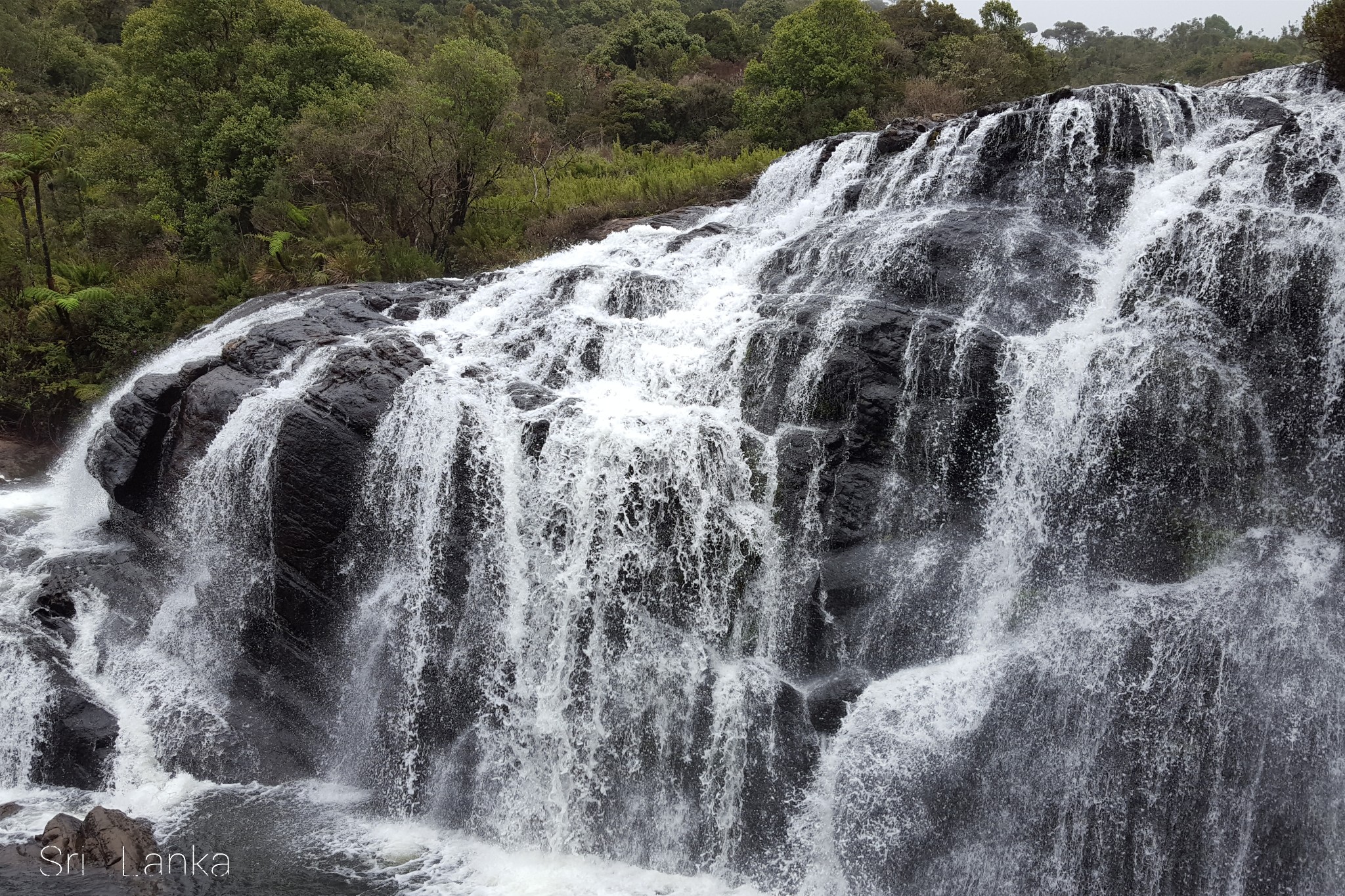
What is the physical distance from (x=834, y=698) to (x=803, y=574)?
1.40m

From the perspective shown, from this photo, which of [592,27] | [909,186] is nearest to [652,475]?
[909,186]

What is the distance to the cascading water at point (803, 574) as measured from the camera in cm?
790

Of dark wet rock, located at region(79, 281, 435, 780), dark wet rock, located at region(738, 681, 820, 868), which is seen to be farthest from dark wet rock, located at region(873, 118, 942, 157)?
dark wet rock, located at region(738, 681, 820, 868)

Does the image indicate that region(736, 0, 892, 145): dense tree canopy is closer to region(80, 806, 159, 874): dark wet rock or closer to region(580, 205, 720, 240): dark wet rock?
region(580, 205, 720, 240): dark wet rock

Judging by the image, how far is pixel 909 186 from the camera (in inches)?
559

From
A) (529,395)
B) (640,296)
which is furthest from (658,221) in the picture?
(529,395)

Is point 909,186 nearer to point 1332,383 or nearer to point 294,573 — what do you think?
point 1332,383

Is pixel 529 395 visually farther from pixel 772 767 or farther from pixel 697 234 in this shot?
pixel 697 234

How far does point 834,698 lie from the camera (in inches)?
346

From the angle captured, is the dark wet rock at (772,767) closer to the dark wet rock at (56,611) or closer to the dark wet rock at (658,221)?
the dark wet rock at (56,611)

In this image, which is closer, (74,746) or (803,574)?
(803,574)

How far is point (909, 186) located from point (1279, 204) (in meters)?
5.47

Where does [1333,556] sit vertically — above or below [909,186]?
Answer: below

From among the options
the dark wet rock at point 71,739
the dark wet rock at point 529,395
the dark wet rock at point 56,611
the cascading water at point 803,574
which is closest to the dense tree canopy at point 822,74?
the cascading water at point 803,574
